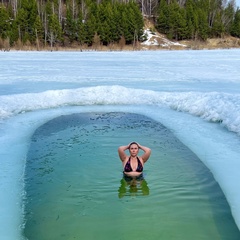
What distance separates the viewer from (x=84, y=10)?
2188 inches

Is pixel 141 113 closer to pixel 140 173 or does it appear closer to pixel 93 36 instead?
pixel 140 173

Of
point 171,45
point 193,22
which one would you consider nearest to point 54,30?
point 171,45

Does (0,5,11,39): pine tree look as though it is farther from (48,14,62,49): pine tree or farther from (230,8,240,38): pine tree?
→ (230,8,240,38): pine tree

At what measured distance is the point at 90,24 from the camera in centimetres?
4862

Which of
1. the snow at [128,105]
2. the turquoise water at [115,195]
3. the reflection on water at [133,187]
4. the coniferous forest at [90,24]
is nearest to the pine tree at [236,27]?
the coniferous forest at [90,24]

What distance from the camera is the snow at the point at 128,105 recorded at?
5.46m

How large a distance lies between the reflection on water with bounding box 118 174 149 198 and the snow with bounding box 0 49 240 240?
1104mm

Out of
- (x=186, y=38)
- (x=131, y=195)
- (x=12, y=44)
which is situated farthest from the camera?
(x=186, y=38)

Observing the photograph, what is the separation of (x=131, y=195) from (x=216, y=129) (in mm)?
4158

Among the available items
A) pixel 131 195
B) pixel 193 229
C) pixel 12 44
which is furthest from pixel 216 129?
pixel 12 44

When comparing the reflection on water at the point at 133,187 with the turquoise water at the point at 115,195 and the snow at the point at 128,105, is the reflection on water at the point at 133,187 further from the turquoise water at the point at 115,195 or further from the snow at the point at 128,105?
the snow at the point at 128,105

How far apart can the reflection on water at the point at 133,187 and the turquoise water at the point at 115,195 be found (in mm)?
14

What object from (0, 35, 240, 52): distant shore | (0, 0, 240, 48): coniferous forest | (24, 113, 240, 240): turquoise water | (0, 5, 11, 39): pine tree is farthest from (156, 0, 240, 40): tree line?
(24, 113, 240, 240): turquoise water

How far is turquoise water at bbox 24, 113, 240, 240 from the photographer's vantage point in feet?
13.1
